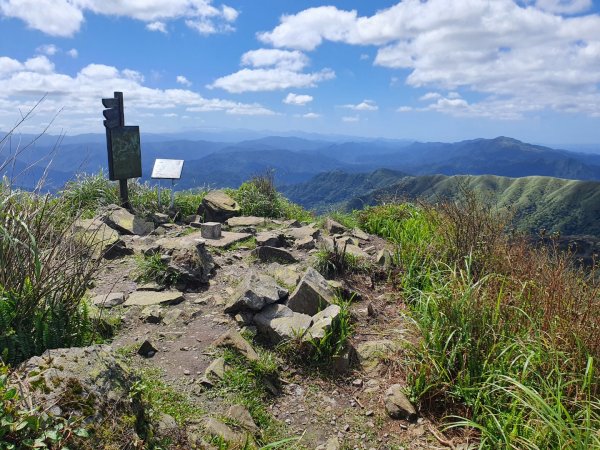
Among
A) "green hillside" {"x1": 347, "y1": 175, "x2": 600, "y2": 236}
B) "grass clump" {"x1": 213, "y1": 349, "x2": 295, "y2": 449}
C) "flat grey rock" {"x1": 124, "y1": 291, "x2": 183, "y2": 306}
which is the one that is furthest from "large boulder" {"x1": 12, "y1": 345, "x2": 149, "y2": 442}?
"green hillside" {"x1": 347, "y1": 175, "x2": 600, "y2": 236}

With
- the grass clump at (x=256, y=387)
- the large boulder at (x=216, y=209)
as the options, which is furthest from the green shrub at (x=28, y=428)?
the large boulder at (x=216, y=209)

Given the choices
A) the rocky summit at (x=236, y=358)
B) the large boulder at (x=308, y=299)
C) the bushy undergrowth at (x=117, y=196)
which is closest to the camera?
the rocky summit at (x=236, y=358)

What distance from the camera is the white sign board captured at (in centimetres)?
1149

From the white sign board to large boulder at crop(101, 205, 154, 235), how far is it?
71.1 inches

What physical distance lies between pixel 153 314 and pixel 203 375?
1.45m

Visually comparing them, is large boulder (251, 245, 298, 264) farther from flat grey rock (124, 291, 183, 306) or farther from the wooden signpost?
the wooden signpost

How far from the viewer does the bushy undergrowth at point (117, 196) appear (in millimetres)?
11242

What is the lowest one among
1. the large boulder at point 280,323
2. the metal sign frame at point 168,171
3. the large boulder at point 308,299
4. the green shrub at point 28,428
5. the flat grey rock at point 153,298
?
the flat grey rock at point 153,298

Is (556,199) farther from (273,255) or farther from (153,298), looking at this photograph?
(153,298)

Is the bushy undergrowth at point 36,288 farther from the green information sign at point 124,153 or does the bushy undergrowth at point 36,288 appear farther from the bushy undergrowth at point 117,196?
the green information sign at point 124,153

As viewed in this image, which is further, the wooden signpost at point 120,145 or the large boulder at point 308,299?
the wooden signpost at point 120,145

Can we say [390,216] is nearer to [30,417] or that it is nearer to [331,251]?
[331,251]

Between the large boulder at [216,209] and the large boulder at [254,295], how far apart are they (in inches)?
222

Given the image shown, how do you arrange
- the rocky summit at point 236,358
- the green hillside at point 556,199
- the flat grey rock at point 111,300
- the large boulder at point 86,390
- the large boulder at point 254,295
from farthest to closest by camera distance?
the green hillside at point 556,199, the flat grey rock at point 111,300, the large boulder at point 254,295, the rocky summit at point 236,358, the large boulder at point 86,390
